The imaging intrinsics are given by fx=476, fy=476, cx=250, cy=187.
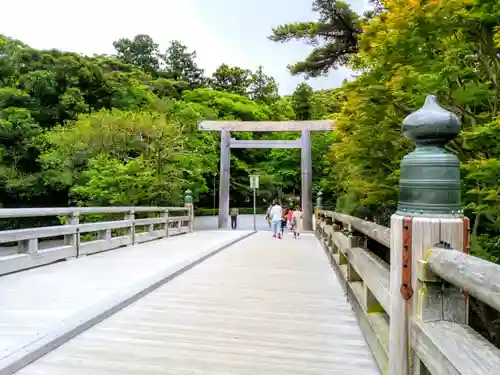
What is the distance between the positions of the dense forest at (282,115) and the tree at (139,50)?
5.41m

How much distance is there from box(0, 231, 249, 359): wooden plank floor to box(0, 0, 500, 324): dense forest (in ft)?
12.2

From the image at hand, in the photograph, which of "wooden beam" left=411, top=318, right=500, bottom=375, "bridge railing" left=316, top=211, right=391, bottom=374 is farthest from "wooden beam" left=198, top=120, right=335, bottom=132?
"wooden beam" left=411, top=318, right=500, bottom=375

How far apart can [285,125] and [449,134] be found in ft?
59.8

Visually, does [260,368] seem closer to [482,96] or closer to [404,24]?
[482,96]

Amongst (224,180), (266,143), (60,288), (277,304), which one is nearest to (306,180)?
(266,143)

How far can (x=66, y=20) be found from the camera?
31.6 meters

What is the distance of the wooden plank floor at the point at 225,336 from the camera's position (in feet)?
9.34

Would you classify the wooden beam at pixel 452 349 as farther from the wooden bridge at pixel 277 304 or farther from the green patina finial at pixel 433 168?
the green patina finial at pixel 433 168

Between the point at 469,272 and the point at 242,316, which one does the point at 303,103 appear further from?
the point at 469,272

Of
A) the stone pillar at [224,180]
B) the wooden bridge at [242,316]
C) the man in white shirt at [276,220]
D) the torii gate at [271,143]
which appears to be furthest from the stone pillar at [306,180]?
the wooden bridge at [242,316]

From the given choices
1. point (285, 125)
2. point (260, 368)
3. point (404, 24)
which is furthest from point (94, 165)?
point (260, 368)

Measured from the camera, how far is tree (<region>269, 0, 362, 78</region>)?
15.2m

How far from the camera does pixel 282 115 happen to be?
3316 cm

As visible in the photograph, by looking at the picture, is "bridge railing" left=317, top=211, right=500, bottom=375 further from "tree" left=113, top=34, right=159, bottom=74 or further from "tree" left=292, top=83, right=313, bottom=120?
"tree" left=113, top=34, right=159, bottom=74
